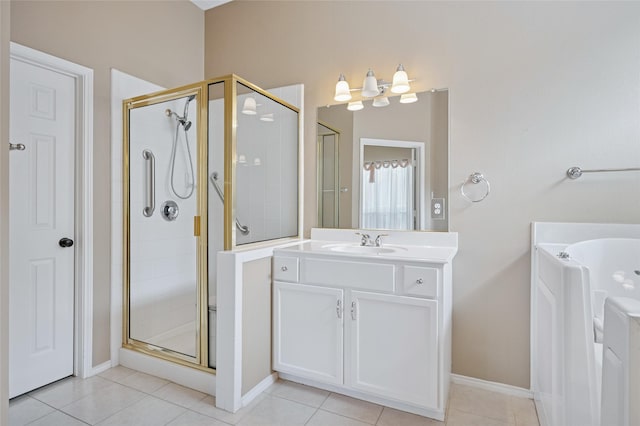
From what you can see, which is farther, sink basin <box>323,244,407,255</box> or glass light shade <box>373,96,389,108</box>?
glass light shade <box>373,96,389,108</box>

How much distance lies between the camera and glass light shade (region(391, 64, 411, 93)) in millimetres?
2227

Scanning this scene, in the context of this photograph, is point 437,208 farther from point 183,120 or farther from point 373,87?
point 183,120

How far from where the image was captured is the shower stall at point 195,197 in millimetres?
2033

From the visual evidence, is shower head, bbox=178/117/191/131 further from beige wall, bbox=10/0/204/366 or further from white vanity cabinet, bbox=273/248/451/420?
white vanity cabinet, bbox=273/248/451/420

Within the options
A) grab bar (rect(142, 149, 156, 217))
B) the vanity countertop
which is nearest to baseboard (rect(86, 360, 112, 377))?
grab bar (rect(142, 149, 156, 217))

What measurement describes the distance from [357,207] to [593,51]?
1.62 m

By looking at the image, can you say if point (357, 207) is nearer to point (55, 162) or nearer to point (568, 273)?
point (568, 273)

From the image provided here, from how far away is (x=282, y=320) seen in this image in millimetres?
2084

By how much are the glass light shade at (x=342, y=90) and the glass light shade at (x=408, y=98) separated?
0.38m

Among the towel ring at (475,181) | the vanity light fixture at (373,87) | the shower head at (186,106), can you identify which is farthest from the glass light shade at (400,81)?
the shower head at (186,106)

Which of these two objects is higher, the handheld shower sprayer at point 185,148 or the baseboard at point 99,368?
the handheld shower sprayer at point 185,148

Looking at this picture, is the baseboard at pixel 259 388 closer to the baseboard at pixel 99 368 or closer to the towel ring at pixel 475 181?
the baseboard at pixel 99 368

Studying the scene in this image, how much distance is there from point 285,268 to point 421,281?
0.80m

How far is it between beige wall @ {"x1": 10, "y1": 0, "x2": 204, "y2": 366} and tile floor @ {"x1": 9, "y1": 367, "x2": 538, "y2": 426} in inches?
13.9
